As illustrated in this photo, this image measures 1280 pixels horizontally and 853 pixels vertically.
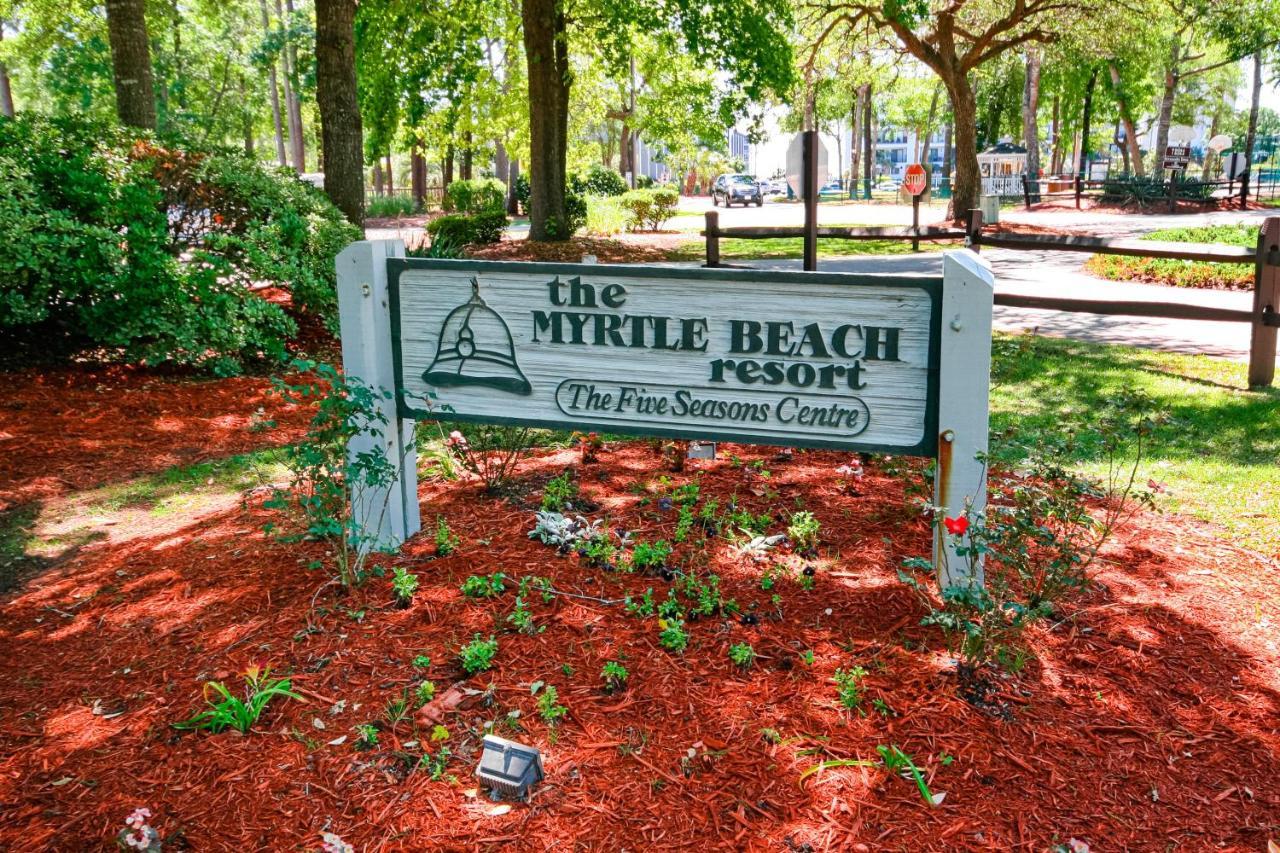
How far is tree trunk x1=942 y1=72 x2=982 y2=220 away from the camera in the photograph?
22844 millimetres

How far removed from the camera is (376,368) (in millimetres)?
3793

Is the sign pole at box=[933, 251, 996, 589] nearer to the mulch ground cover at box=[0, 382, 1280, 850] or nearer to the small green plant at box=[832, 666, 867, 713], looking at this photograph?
the mulch ground cover at box=[0, 382, 1280, 850]

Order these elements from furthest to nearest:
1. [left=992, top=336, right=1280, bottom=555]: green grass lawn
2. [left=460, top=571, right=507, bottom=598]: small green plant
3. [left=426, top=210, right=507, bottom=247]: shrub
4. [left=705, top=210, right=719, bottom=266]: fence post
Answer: [left=426, top=210, right=507, bottom=247]: shrub → [left=705, top=210, right=719, bottom=266]: fence post → [left=992, top=336, right=1280, bottom=555]: green grass lawn → [left=460, top=571, right=507, bottom=598]: small green plant

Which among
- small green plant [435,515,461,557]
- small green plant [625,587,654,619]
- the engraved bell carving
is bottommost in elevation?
small green plant [625,587,654,619]

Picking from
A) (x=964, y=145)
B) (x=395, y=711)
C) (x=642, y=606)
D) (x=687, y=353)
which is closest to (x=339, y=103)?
(x=687, y=353)

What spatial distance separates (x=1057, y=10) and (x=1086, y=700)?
2239cm

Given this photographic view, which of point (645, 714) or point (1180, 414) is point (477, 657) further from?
point (1180, 414)

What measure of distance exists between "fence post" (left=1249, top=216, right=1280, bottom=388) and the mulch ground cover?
4122 mm

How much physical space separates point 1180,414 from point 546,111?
1334cm

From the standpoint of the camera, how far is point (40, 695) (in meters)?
3.06

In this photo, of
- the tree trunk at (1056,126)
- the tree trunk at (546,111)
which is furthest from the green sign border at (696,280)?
the tree trunk at (1056,126)

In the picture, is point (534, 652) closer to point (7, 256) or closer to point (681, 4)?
point (7, 256)

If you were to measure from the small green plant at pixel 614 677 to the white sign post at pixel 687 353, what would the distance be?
942 mm

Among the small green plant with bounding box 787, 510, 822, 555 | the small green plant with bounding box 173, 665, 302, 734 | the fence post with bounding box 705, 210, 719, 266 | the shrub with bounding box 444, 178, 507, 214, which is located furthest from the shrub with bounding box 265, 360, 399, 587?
the shrub with bounding box 444, 178, 507, 214
